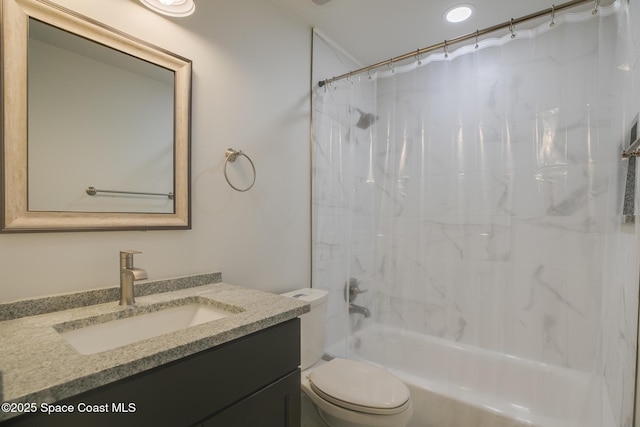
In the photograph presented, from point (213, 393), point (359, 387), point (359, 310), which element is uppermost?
point (213, 393)

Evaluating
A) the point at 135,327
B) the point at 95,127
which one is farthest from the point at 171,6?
the point at 135,327

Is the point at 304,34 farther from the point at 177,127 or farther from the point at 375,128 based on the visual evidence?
the point at 177,127

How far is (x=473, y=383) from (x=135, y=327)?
175 centimetres

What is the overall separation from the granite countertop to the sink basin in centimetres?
2

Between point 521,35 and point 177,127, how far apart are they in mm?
1806

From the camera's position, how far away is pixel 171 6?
1203 millimetres

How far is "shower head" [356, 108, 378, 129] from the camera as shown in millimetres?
2062

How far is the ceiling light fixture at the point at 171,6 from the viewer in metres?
1.18

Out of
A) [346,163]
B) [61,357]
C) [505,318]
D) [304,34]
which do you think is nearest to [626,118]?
[505,318]

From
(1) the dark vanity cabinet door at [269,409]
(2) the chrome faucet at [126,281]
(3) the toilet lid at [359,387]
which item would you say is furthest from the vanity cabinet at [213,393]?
(2) the chrome faucet at [126,281]

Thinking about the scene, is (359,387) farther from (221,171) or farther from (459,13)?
(459,13)

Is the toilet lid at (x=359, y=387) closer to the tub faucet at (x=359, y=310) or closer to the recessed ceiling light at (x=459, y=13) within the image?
the tub faucet at (x=359, y=310)

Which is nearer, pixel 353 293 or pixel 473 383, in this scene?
pixel 473 383

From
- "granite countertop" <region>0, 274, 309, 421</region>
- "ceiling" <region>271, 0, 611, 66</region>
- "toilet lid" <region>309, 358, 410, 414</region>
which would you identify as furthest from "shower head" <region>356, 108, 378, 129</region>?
"toilet lid" <region>309, 358, 410, 414</region>
